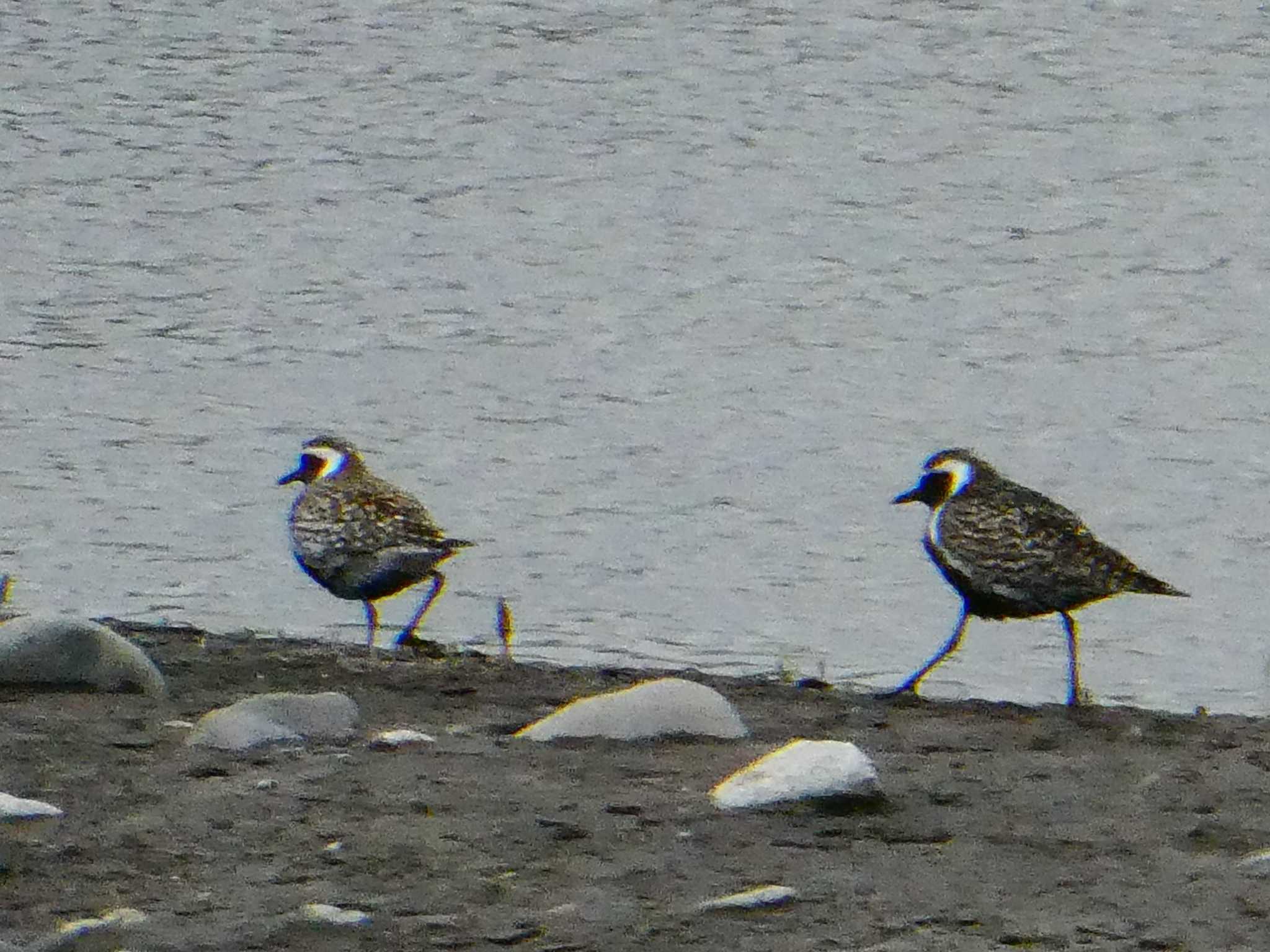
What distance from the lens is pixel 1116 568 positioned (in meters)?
9.16

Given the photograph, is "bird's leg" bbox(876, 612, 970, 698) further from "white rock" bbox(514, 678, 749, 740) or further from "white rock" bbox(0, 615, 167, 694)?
"white rock" bbox(0, 615, 167, 694)

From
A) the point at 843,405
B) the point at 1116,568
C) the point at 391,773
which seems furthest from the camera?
the point at 843,405

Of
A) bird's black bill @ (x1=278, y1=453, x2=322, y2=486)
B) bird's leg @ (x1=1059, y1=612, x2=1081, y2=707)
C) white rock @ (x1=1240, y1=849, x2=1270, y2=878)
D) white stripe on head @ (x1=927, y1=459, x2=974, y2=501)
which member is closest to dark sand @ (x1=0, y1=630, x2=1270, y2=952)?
white rock @ (x1=1240, y1=849, x2=1270, y2=878)

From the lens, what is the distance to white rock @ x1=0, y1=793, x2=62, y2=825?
5738 mm

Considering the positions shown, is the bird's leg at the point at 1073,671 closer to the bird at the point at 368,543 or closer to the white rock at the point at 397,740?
the bird at the point at 368,543

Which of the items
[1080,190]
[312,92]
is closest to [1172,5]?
[1080,190]

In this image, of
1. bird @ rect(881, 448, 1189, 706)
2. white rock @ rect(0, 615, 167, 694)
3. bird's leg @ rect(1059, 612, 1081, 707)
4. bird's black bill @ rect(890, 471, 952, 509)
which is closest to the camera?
white rock @ rect(0, 615, 167, 694)

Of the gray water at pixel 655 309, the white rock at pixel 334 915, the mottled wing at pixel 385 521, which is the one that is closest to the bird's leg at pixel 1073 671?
the gray water at pixel 655 309

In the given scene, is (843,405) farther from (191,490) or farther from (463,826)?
(463,826)

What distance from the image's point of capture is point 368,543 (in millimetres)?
10305

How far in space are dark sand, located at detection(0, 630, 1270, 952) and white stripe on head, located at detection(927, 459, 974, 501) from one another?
2.45 meters

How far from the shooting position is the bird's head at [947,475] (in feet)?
32.2

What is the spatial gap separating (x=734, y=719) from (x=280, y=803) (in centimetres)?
149

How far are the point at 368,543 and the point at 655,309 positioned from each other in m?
7.43
